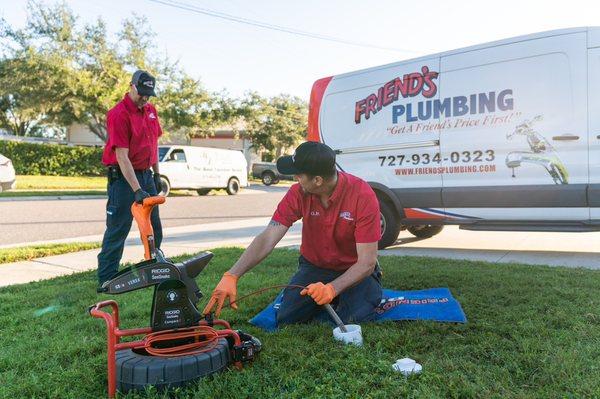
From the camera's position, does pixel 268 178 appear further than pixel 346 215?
Yes

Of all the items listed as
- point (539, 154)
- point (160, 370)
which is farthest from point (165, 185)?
point (160, 370)

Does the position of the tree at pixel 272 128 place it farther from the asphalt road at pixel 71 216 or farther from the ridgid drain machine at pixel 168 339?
the ridgid drain machine at pixel 168 339

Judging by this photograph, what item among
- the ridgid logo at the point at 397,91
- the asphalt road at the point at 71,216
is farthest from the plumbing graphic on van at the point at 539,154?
the asphalt road at the point at 71,216

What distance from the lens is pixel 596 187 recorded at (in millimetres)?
5324

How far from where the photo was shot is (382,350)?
9.34 ft

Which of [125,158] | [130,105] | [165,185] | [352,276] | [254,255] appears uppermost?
[130,105]

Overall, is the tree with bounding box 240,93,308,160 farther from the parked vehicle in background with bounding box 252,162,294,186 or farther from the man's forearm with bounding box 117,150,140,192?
the man's forearm with bounding box 117,150,140,192

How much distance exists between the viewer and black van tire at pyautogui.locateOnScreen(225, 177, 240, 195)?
835 inches

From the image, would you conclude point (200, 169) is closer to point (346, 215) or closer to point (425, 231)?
point (425, 231)

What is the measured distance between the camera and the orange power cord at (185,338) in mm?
2441

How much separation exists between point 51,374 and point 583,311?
131 inches

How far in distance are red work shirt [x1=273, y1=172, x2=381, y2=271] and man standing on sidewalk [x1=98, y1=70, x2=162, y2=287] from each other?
1.53 metres

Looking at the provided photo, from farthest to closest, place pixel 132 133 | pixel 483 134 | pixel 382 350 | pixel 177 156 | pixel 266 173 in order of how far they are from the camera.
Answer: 1. pixel 266 173
2. pixel 177 156
3. pixel 483 134
4. pixel 132 133
5. pixel 382 350

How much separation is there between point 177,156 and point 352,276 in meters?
16.6
